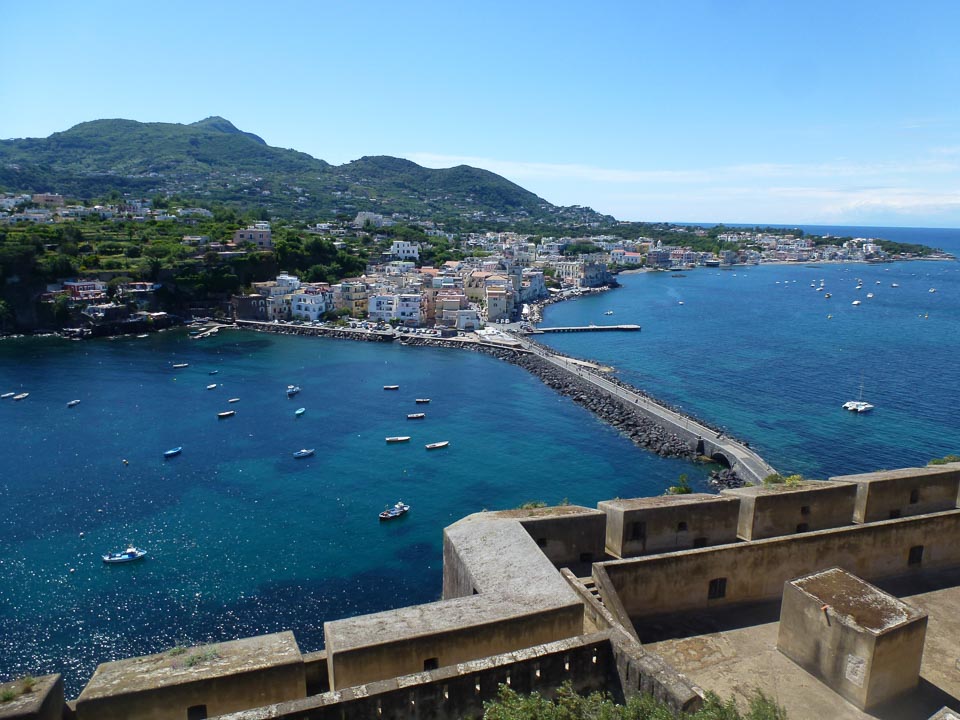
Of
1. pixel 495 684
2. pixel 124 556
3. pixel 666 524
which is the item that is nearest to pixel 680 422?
pixel 666 524

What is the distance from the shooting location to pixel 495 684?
→ 284 inches

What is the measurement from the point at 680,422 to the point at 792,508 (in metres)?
24.6

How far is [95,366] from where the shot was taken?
171ft

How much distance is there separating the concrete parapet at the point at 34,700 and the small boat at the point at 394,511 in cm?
1998

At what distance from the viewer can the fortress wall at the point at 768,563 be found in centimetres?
1073

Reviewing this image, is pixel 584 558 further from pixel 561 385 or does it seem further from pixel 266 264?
pixel 266 264

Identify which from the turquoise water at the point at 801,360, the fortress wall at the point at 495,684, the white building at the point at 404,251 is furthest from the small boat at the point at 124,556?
the white building at the point at 404,251

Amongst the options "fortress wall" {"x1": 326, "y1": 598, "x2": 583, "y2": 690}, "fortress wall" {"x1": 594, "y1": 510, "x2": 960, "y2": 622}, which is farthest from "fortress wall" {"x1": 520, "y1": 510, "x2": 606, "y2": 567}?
"fortress wall" {"x1": 326, "y1": 598, "x2": 583, "y2": 690}

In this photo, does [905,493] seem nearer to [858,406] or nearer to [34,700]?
[34,700]

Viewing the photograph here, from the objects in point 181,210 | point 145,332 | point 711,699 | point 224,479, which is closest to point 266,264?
point 145,332

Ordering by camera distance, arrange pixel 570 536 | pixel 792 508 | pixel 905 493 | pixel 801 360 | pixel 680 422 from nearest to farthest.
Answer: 1. pixel 570 536
2. pixel 792 508
3. pixel 905 493
4. pixel 680 422
5. pixel 801 360

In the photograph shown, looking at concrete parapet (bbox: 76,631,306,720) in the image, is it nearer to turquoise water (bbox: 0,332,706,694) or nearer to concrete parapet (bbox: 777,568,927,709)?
concrete parapet (bbox: 777,568,927,709)

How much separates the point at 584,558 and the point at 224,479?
23.6 m

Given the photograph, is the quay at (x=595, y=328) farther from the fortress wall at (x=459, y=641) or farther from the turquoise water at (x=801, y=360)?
the fortress wall at (x=459, y=641)
